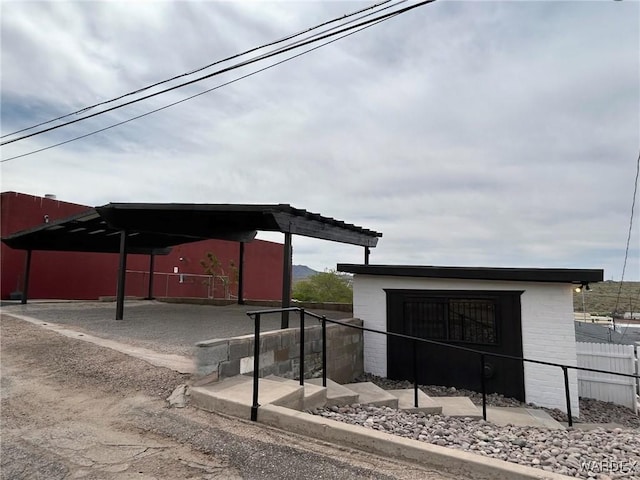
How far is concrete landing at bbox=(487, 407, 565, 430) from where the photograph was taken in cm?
550

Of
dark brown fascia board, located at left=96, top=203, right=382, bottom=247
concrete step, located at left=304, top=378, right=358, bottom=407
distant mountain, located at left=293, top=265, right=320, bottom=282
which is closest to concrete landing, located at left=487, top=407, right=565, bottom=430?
concrete step, located at left=304, top=378, right=358, bottom=407

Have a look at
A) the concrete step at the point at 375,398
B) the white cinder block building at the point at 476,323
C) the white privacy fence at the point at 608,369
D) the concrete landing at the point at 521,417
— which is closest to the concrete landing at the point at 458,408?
the concrete landing at the point at 521,417

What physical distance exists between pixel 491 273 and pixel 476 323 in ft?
3.29

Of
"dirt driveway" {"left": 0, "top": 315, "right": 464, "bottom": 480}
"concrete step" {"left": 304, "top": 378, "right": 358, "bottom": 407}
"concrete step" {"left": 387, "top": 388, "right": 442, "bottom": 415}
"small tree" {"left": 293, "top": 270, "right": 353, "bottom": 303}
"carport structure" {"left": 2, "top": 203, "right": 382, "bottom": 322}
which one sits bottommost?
"concrete step" {"left": 387, "top": 388, "right": 442, "bottom": 415}

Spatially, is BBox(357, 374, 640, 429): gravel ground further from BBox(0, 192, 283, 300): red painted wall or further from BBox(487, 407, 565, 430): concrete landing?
BBox(0, 192, 283, 300): red painted wall

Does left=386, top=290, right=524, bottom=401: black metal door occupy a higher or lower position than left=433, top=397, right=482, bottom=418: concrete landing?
higher

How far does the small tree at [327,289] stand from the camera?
708 inches

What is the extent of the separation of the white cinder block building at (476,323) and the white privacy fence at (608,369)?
4.91 ft

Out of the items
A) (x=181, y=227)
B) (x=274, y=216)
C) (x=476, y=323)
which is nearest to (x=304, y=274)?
(x=181, y=227)

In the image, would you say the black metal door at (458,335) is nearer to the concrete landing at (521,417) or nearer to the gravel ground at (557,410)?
the gravel ground at (557,410)

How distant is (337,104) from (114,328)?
7028 mm

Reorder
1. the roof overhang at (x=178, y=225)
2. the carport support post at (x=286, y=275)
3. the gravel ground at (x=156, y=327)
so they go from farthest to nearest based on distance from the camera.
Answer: the roof overhang at (x=178, y=225)
the carport support post at (x=286, y=275)
the gravel ground at (x=156, y=327)

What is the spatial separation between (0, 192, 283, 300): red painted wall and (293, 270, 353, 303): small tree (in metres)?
4.11

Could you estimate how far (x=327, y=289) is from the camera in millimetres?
18312
